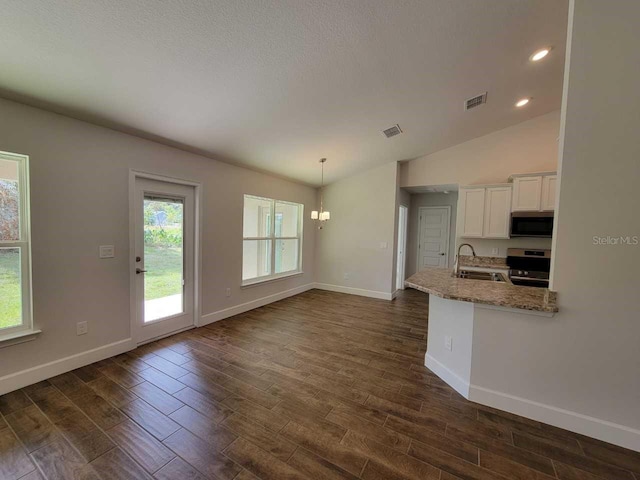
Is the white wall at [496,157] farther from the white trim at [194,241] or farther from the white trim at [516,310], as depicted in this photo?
the white trim at [194,241]

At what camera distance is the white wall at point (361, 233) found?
17.6 ft

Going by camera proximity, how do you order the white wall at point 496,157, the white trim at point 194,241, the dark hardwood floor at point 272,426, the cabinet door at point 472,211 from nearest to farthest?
the dark hardwood floor at point 272,426
the white trim at point 194,241
the white wall at point 496,157
the cabinet door at point 472,211

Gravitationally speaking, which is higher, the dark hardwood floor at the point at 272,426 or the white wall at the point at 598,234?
the white wall at the point at 598,234

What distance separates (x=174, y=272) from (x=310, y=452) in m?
2.80

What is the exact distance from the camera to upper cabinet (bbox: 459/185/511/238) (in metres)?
4.35

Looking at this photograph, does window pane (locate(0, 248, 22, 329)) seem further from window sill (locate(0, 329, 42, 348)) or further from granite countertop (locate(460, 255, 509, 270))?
granite countertop (locate(460, 255, 509, 270))

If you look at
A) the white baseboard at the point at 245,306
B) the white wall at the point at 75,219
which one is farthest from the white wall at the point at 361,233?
the white wall at the point at 75,219

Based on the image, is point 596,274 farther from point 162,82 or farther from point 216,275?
point 216,275

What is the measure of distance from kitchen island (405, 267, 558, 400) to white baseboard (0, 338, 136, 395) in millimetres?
3286

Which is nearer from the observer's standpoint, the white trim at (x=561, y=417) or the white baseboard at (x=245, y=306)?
the white trim at (x=561, y=417)

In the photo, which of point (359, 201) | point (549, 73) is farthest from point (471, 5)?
point (359, 201)

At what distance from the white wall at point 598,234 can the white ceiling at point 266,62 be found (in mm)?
643

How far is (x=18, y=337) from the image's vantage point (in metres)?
2.21

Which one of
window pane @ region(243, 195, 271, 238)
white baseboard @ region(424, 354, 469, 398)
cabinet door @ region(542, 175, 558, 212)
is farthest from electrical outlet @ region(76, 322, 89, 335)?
cabinet door @ region(542, 175, 558, 212)
